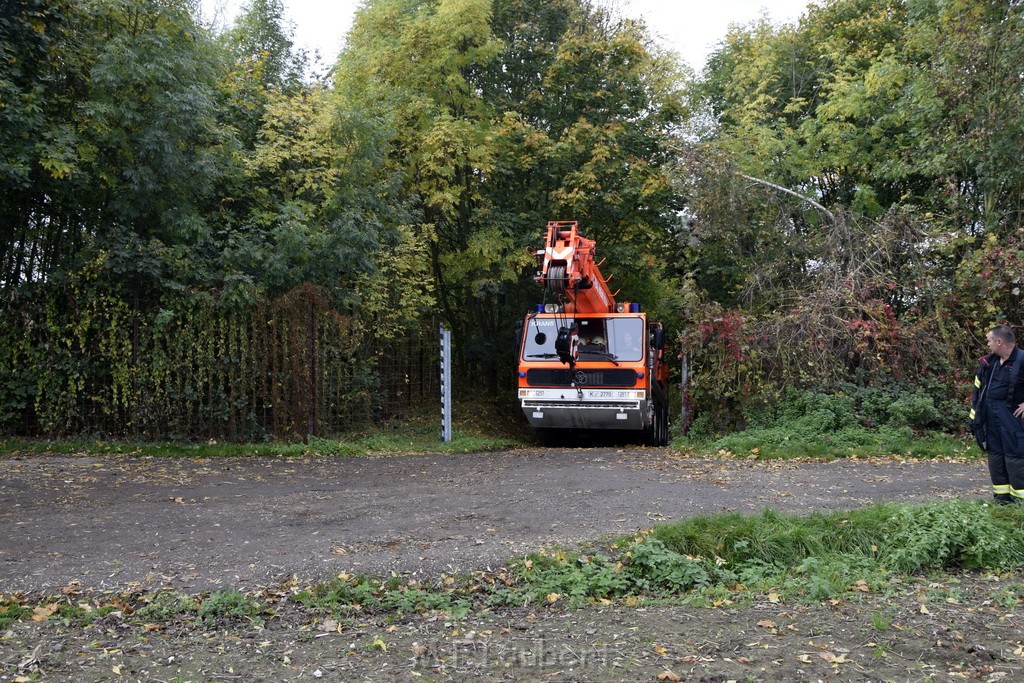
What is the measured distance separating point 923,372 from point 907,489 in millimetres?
6387

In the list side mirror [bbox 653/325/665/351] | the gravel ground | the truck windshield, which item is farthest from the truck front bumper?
the gravel ground

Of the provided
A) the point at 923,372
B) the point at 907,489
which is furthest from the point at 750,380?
the point at 907,489

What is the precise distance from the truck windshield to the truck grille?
0.92ft

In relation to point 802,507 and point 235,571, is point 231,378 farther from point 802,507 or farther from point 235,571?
point 802,507

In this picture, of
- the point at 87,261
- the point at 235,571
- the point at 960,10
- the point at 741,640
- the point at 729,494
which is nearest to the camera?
the point at 741,640

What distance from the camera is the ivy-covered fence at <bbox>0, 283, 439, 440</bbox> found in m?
13.1

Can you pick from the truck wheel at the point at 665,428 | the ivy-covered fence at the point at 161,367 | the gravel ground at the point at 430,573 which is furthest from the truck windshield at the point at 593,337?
the gravel ground at the point at 430,573

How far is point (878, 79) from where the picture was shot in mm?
19938

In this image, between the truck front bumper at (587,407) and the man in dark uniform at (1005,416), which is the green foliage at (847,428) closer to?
the truck front bumper at (587,407)

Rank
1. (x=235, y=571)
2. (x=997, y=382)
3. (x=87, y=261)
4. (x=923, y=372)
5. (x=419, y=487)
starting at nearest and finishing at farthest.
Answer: (x=235, y=571), (x=997, y=382), (x=419, y=487), (x=87, y=261), (x=923, y=372)

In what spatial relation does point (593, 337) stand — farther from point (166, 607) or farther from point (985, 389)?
point (166, 607)

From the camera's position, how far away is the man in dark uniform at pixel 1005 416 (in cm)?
786

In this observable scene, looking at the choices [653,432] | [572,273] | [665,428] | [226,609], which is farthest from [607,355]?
[226,609]

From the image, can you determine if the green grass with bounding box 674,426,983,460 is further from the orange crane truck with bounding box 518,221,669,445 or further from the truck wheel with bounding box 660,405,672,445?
the truck wheel with bounding box 660,405,672,445
